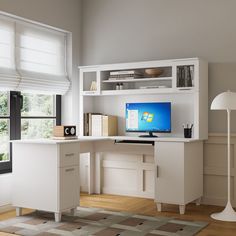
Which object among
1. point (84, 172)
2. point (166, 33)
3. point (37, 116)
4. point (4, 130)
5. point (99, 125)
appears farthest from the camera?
point (84, 172)

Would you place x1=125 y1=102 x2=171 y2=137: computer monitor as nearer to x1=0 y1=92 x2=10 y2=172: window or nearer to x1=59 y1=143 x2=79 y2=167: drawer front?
x1=59 y1=143 x2=79 y2=167: drawer front

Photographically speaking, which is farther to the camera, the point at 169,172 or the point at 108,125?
the point at 108,125

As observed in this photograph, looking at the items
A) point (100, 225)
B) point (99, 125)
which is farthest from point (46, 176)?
point (99, 125)

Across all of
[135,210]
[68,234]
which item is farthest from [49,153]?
[135,210]

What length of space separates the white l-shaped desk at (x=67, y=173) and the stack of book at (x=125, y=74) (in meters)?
0.80

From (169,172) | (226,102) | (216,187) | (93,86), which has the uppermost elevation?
(93,86)

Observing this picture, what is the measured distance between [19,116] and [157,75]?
1.75 meters

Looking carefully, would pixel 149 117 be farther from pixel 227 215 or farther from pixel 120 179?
pixel 227 215

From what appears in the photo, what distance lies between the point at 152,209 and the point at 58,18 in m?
2.69

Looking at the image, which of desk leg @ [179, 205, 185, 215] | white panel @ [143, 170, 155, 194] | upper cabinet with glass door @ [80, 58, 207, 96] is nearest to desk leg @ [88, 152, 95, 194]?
white panel @ [143, 170, 155, 194]

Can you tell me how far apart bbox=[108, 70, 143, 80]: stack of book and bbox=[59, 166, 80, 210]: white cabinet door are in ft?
4.79

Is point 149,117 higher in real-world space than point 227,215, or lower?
higher

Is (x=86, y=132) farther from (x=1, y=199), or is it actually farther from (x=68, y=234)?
(x=68, y=234)

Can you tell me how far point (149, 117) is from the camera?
207 inches
